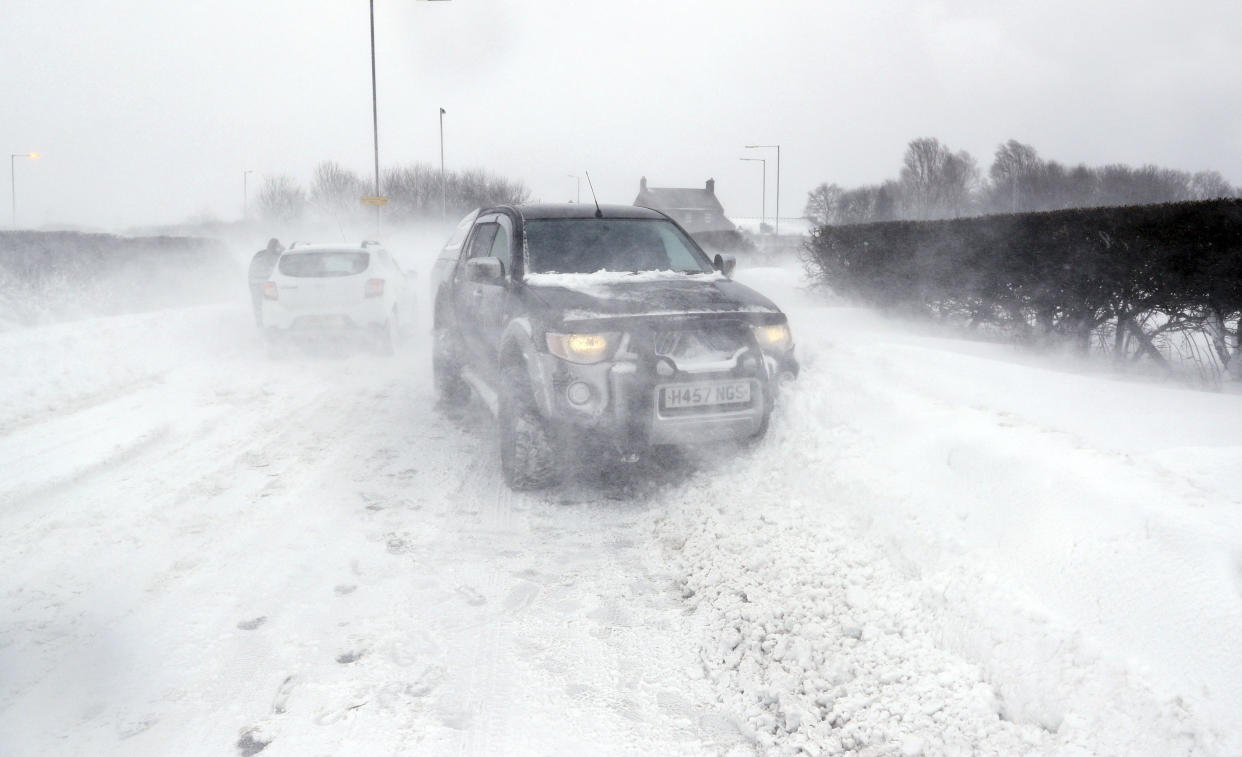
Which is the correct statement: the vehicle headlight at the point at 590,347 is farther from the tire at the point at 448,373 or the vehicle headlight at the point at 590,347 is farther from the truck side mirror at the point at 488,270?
the tire at the point at 448,373

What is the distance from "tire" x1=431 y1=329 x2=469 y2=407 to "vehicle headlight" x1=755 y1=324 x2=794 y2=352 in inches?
127

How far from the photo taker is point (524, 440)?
17.3 feet

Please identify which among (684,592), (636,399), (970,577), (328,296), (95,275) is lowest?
(684,592)

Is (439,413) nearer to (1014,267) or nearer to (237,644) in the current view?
(237,644)

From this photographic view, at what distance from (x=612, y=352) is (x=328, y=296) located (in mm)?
7635

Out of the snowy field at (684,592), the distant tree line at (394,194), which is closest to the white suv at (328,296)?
the snowy field at (684,592)

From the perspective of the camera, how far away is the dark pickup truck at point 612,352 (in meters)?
4.90

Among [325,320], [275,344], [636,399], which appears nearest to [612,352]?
[636,399]

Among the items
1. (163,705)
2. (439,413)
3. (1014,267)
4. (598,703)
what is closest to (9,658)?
(163,705)

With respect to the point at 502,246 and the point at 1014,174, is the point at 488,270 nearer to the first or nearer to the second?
the point at 502,246

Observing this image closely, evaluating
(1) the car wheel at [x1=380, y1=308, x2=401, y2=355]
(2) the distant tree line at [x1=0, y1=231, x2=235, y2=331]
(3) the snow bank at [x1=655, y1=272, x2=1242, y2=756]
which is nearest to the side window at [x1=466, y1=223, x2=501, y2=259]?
(3) the snow bank at [x1=655, y1=272, x2=1242, y2=756]

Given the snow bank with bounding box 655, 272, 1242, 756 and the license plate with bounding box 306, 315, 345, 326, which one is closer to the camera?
the snow bank with bounding box 655, 272, 1242, 756

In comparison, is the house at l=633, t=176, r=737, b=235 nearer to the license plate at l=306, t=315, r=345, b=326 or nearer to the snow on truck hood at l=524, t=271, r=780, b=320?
the license plate at l=306, t=315, r=345, b=326

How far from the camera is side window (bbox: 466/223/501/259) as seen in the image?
6995mm
